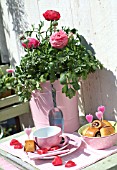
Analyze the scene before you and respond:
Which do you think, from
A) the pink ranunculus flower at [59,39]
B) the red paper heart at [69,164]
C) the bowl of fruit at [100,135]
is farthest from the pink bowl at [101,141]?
the pink ranunculus flower at [59,39]

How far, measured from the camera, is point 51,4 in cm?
175

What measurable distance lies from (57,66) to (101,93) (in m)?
0.26

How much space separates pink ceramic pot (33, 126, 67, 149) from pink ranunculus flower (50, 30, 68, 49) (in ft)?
1.10

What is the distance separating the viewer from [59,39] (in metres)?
1.46

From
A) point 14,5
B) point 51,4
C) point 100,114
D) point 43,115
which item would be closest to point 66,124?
point 43,115

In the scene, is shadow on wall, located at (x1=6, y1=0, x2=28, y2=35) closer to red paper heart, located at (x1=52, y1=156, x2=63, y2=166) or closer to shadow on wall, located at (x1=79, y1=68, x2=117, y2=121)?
shadow on wall, located at (x1=79, y1=68, x2=117, y2=121)

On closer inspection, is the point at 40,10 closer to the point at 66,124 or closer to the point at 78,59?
the point at 78,59

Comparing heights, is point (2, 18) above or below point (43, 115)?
above

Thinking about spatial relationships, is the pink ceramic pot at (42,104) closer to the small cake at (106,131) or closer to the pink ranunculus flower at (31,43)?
the pink ranunculus flower at (31,43)

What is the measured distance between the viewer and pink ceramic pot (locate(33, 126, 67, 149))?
1.34 m

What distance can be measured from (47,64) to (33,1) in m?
0.53

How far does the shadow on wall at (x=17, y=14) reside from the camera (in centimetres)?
204

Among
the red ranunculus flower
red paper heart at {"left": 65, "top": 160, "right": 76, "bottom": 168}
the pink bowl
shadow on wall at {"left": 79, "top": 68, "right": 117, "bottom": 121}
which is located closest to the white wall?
shadow on wall at {"left": 79, "top": 68, "right": 117, "bottom": 121}

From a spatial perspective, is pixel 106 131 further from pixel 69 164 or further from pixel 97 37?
pixel 97 37
